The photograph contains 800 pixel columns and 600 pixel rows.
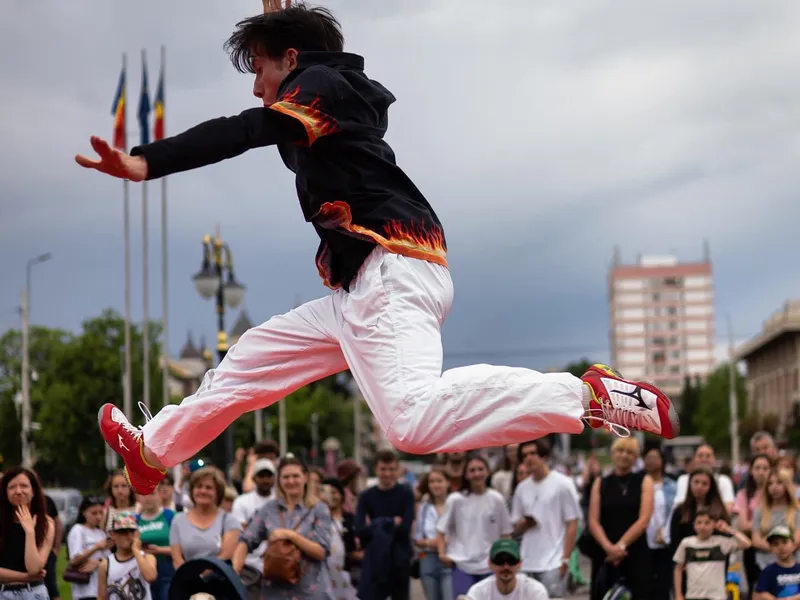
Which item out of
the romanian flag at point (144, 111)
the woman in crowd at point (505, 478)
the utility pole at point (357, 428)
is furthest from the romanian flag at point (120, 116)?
the utility pole at point (357, 428)

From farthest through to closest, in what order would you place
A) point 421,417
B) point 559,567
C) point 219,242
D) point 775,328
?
point 775,328 < point 219,242 < point 559,567 < point 421,417

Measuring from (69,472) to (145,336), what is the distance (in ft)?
115

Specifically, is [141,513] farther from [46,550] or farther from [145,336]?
[145,336]

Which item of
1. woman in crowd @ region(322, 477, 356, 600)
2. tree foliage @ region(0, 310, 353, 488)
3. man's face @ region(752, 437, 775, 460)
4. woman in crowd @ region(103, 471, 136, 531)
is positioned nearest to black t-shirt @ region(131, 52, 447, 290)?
woman in crowd @ region(322, 477, 356, 600)

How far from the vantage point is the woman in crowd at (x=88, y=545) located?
12.4m

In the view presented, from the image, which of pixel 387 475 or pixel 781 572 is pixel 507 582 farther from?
pixel 387 475

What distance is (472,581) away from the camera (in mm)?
13625

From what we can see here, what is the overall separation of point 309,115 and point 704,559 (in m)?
8.05

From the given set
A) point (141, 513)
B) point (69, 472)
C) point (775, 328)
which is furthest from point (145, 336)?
point (775, 328)

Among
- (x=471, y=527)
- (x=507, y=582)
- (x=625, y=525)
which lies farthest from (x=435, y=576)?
(x=507, y=582)

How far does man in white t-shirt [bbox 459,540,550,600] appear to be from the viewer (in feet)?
36.9

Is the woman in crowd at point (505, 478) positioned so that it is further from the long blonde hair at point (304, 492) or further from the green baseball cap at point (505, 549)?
the long blonde hair at point (304, 492)

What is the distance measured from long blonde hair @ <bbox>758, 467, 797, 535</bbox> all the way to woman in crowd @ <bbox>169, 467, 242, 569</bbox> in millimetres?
5364

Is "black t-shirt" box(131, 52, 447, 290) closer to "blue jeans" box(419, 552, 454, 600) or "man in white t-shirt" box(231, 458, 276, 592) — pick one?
"man in white t-shirt" box(231, 458, 276, 592)
